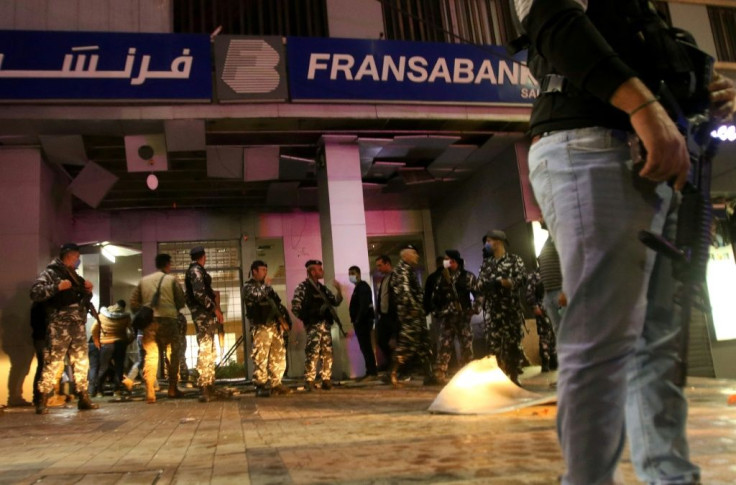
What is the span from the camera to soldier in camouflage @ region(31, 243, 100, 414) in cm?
639

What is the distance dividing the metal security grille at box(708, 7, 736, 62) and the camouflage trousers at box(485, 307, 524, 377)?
8.79 m

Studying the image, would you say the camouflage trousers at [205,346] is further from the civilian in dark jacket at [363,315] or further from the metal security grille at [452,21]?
the metal security grille at [452,21]

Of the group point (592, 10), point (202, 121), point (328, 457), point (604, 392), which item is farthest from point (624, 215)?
point (202, 121)

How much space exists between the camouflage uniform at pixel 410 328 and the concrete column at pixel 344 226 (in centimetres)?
185

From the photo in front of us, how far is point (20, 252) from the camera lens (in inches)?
334

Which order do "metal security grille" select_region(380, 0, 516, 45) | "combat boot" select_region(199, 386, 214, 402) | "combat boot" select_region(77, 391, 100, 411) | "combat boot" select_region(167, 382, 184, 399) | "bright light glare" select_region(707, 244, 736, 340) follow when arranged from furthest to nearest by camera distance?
"metal security grille" select_region(380, 0, 516, 45) < "bright light glare" select_region(707, 244, 736, 340) < "combat boot" select_region(167, 382, 184, 399) < "combat boot" select_region(199, 386, 214, 402) < "combat boot" select_region(77, 391, 100, 411)

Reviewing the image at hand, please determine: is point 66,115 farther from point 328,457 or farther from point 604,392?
point 604,392

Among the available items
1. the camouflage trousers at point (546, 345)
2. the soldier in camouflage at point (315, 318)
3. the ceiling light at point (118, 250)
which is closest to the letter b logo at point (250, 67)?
the soldier in camouflage at point (315, 318)

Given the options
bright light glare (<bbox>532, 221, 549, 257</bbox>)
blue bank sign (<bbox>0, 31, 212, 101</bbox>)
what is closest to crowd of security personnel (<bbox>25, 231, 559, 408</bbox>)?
bright light glare (<bbox>532, 221, 549, 257</bbox>)

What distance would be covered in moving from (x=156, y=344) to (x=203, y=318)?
0.83m

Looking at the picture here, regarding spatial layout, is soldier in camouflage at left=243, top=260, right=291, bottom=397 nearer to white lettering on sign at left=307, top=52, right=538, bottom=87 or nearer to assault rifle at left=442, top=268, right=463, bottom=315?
assault rifle at left=442, top=268, right=463, bottom=315

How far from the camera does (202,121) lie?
28.0 ft

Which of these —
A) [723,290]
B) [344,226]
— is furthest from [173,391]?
[723,290]

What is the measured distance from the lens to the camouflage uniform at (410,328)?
722 cm
